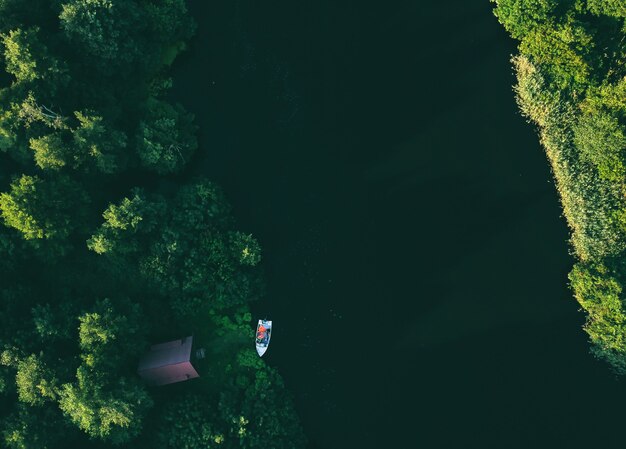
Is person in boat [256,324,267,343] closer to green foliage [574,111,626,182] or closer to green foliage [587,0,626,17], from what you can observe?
green foliage [574,111,626,182]

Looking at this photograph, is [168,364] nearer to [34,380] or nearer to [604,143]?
[34,380]

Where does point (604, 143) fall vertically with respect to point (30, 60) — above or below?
below

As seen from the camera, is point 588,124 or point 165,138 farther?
point 588,124

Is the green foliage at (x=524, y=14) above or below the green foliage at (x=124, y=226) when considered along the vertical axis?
above

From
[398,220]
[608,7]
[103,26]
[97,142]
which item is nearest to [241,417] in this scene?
[398,220]

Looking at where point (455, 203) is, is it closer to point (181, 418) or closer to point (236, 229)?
point (236, 229)

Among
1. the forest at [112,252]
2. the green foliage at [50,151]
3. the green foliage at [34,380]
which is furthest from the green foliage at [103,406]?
the green foliage at [50,151]

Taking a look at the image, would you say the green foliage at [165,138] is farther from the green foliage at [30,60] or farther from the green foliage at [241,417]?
the green foliage at [241,417]
